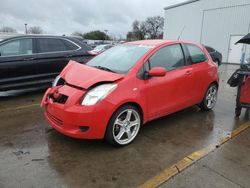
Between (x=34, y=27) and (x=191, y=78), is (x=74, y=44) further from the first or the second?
(x=34, y=27)

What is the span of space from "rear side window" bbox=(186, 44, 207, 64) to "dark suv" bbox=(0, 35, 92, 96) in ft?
10.8

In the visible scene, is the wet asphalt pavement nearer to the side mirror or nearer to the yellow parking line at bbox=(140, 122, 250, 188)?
the yellow parking line at bbox=(140, 122, 250, 188)

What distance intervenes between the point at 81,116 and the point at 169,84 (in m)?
1.69

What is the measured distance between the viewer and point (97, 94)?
3.30 meters

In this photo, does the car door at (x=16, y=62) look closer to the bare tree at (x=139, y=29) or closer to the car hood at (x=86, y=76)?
the car hood at (x=86, y=76)

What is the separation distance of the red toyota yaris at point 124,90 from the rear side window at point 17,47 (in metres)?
2.56

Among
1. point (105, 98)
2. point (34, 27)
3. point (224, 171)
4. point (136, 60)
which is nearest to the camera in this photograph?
point (224, 171)

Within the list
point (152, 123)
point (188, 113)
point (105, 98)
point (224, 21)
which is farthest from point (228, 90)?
point (224, 21)

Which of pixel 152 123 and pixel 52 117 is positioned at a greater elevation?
pixel 52 117

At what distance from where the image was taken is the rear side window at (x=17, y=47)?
5873 mm

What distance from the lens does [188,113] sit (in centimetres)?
520

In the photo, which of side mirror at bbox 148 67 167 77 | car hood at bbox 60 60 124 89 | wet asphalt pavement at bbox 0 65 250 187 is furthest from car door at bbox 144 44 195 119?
car hood at bbox 60 60 124 89

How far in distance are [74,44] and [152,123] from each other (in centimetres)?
370

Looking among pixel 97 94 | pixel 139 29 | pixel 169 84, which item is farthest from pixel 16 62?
pixel 139 29
